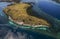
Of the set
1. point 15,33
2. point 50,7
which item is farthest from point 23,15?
point 50,7

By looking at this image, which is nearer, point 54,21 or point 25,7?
point 54,21

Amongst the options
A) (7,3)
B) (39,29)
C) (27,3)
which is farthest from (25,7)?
(39,29)

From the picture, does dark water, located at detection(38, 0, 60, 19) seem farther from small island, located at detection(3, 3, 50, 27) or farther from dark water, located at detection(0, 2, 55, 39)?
dark water, located at detection(0, 2, 55, 39)

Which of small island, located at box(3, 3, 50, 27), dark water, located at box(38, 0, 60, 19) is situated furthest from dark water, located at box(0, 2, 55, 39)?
dark water, located at box(38, 0, 60, 19)

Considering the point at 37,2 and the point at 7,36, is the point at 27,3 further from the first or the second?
the point at 7,36

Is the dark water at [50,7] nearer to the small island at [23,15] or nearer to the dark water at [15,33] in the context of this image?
the small island at [23,15]

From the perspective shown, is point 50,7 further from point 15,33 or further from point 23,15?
Result: point 15,33

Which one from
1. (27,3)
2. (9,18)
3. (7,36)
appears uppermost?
(27,3)
